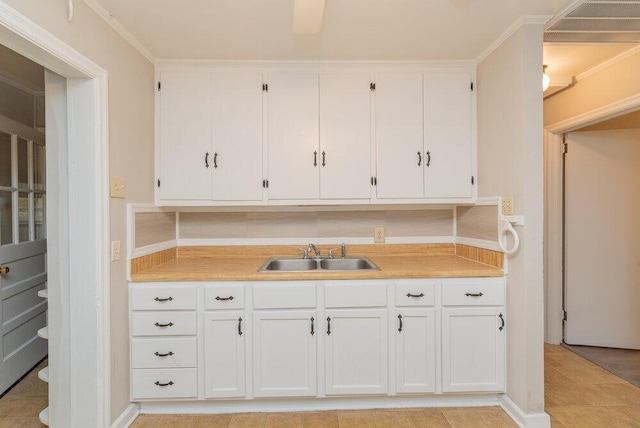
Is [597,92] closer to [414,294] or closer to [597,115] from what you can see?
[597,115]

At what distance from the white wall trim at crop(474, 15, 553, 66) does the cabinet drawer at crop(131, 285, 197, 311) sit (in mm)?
2420

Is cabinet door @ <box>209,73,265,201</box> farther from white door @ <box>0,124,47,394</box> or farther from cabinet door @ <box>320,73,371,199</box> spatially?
white door @ <box>0,124,47,394</box>

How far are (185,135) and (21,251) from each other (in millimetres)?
1506

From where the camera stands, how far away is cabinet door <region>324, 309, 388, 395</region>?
2.13 metres

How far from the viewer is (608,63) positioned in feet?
8.63

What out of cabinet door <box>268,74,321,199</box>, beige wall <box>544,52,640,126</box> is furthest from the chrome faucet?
beige wall <box>544,52,640,126</box>

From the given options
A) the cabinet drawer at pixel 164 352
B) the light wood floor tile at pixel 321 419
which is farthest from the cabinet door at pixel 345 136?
the light wood floor tile at pixel 321 419

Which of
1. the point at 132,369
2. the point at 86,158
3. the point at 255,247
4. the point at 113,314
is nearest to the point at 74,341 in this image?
the point at 113,314

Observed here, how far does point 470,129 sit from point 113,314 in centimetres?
256

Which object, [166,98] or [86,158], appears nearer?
[86,158]

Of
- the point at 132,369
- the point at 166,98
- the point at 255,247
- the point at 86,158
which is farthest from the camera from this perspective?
the point at 255,247

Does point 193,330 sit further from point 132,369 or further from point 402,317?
point 402,317

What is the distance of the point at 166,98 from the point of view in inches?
95.0

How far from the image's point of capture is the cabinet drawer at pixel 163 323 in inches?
81.7
